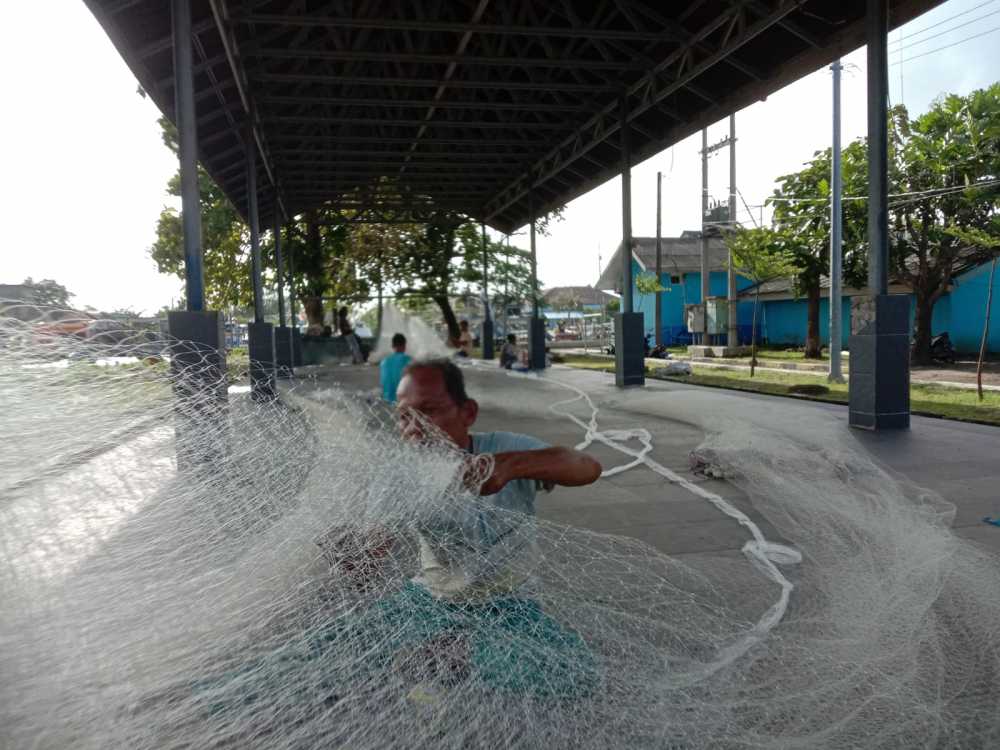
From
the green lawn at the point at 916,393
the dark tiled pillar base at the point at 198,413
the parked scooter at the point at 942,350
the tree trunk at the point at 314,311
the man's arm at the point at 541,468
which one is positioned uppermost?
the tree trunk at the point at 314,311

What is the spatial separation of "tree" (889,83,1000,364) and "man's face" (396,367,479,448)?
1892 centimetres

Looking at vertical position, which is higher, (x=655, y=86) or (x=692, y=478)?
(x=655, y=86)

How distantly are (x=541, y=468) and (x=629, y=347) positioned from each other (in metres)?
11.5

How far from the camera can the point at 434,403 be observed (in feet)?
6.19

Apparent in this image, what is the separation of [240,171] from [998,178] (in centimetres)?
1733

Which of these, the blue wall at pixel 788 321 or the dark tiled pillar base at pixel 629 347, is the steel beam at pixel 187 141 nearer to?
the dark tiled pillar base at pixel 629 347

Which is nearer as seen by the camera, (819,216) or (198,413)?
(198,413)

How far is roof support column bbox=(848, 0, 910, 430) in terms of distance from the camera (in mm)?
7320

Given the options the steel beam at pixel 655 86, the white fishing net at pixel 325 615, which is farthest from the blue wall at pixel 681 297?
the white fishing net at pixel 325 615

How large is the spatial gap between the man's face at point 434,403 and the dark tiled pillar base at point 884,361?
689 centimetres

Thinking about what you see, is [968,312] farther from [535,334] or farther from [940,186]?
[535,334]

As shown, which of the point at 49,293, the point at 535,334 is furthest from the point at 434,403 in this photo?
the point at 535,334

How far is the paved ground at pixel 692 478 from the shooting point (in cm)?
417

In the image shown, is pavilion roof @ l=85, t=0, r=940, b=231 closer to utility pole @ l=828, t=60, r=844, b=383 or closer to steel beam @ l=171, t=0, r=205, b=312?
steel beam @ l=171, t=0, r=205, b=312
